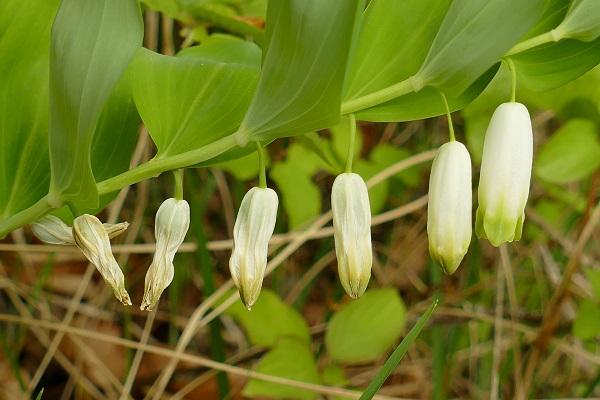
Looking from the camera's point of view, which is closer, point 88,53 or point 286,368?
point 88,53

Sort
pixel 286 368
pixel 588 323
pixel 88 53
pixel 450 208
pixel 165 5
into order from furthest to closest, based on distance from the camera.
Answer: pixel 588 323 → pixel 286 368 → pixel 165 5 → pixel 450 208 → pixel 88 53

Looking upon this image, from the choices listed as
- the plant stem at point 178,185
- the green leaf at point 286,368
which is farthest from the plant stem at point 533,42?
the green leaf at point 286,368

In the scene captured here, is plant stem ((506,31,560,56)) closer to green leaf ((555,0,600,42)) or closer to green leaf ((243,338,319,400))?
green leaf ((555,0,600,42))

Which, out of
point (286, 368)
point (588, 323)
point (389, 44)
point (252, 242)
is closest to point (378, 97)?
point (389, 44)

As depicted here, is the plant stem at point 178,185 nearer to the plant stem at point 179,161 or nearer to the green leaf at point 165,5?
the plant stem at point 179,161

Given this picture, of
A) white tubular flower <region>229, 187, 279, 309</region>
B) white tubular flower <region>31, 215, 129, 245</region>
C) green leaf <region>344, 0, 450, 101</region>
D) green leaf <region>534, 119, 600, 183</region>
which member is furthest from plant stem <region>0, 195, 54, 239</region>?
green leaf <region>534, 119, 600, 183</region>

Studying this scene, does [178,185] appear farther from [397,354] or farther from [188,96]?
[397,354]
